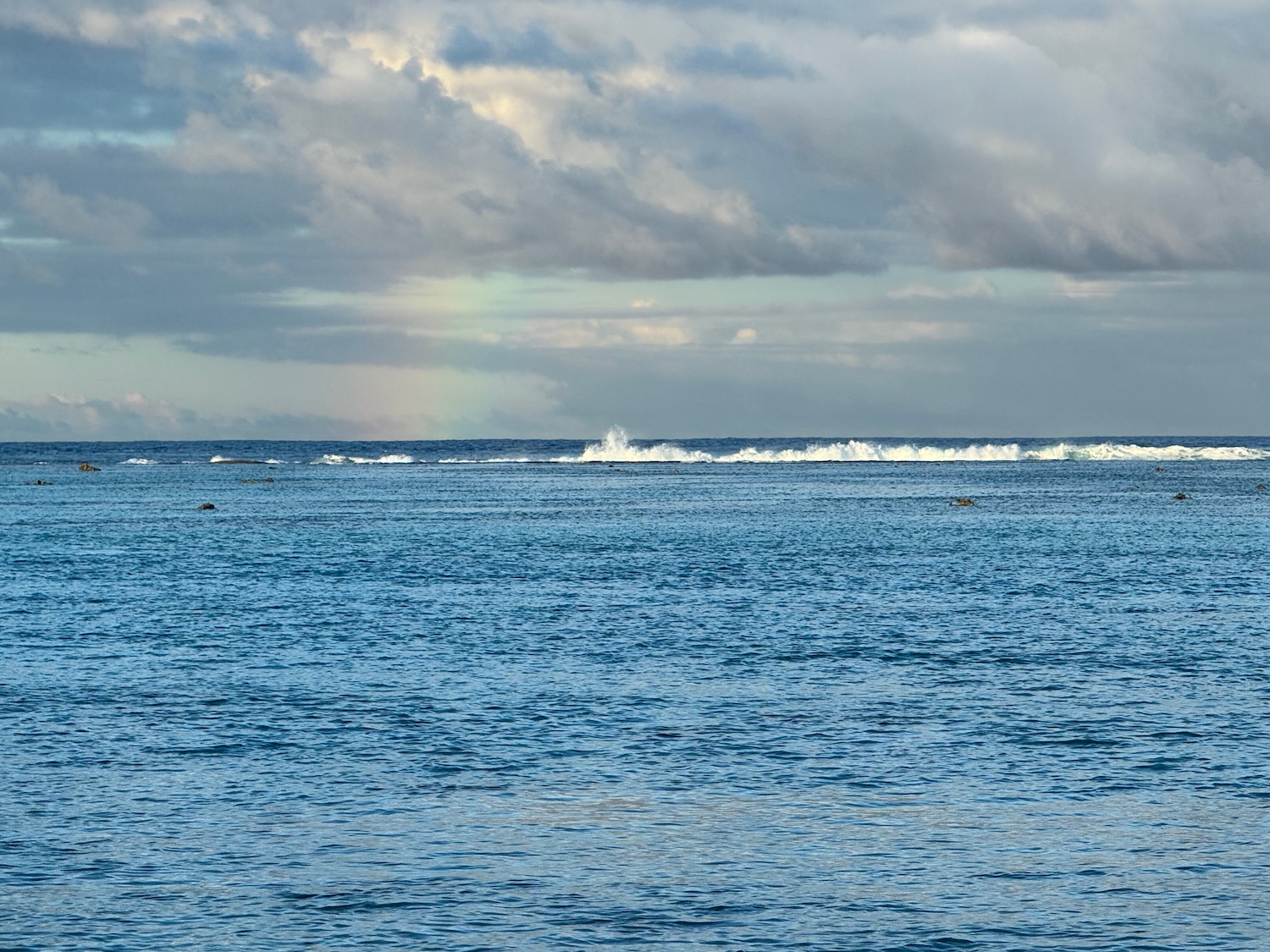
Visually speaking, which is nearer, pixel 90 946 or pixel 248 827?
pixel 90 946

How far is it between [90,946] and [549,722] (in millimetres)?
13184

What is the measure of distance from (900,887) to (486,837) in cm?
593

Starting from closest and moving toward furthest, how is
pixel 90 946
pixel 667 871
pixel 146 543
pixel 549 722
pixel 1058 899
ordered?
pixel 90 946 < pixel 1058 899 < pixel 667 871 < pixel 549 722 < pixel 146 543

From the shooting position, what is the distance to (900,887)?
1917 centimetres

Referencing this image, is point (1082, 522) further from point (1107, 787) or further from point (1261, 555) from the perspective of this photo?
point (1107, 787)

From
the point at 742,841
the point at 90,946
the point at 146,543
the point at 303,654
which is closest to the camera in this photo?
the point at 90,946

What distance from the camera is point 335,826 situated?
72.7 ft

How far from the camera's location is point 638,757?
26.5 meters

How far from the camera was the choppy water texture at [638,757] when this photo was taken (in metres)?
18.4

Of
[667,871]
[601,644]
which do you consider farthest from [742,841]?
[601,644]

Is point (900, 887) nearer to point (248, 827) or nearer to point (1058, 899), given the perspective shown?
point (1058, 899)

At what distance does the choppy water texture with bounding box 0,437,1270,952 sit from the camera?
18406 mm

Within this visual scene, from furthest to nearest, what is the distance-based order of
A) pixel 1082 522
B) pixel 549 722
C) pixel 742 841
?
pixel 1082 522, pixel 549 722, pixel 742 841

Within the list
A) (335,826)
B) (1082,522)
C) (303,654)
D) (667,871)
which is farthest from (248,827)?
(1082,522)
